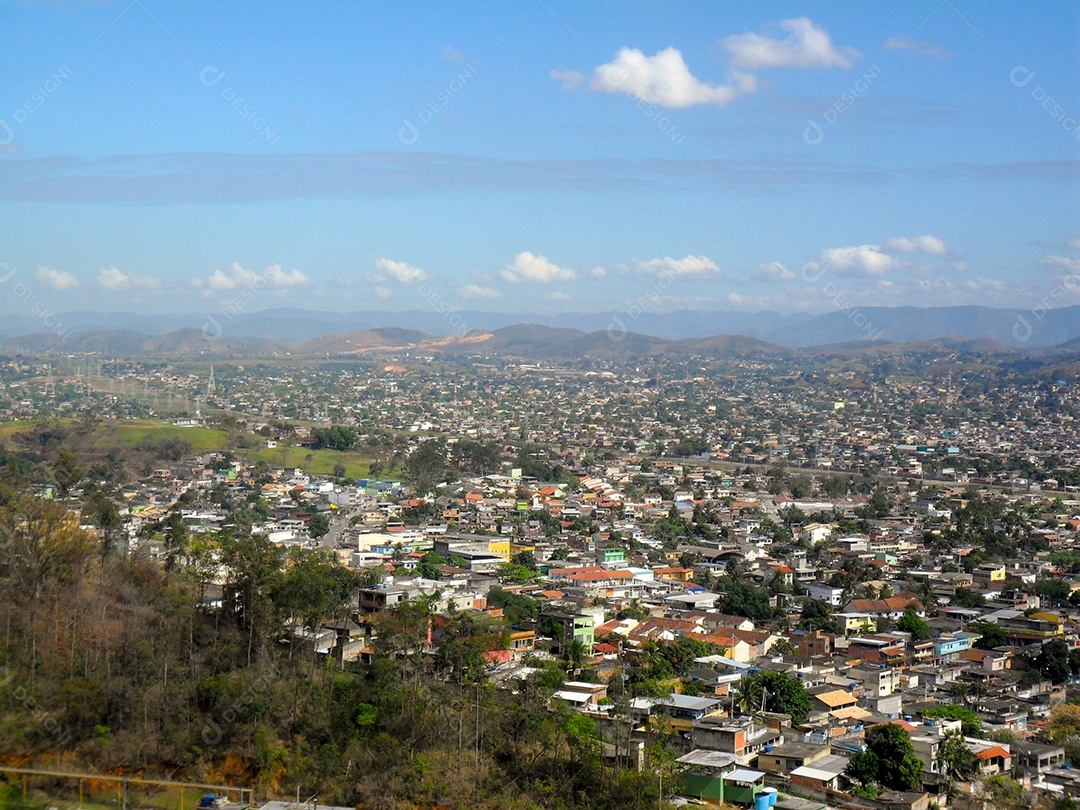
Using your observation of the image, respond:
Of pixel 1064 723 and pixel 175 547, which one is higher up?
pixel 175 547

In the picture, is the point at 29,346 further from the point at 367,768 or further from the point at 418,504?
the point at 367,768

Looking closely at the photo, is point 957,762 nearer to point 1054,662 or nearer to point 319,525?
point 1054,662

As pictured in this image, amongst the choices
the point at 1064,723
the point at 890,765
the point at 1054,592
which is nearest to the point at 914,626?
the point at 1064,723

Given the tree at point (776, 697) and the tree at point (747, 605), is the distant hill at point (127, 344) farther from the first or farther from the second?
the tree at point (776, 697)

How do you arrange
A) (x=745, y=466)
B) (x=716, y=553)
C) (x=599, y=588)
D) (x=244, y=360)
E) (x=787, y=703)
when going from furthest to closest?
(x=244, y=360) → (x=745, y=466) → (x=716, y=553) → (x=599, y=588) → (x=787, y=703)

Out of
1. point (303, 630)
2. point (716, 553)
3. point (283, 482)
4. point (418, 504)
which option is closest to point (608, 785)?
point (303, 630)

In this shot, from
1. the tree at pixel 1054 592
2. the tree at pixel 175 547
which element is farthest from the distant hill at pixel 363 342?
the tree at pixel 175 547
